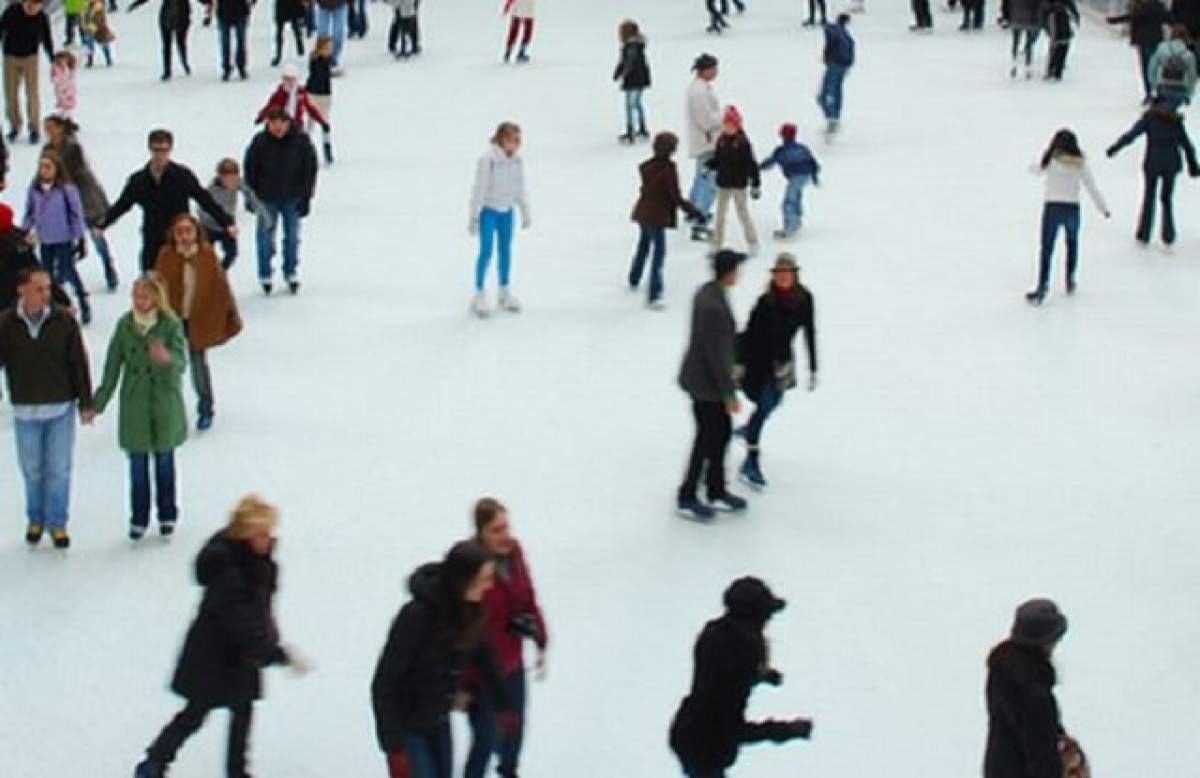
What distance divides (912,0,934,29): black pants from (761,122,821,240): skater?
11.3 m

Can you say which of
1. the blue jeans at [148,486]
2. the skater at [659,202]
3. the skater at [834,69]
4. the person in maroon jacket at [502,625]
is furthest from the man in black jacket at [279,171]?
the person in maroon jacket at [502,625]

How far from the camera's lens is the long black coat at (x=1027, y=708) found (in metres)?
6.55

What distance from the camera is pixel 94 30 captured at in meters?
25.5

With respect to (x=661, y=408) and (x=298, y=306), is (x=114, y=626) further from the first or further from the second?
(x=298, y=306)

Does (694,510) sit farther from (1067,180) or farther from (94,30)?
(94,30)

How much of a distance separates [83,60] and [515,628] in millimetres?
20250

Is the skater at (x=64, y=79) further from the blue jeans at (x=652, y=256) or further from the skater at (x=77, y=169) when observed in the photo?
the blue jeans at (x=652, y=256)

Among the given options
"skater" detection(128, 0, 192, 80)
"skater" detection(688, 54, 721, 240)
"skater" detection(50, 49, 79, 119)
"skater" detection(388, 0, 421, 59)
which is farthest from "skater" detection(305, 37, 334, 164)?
"skater" detection(388, 0, 421, 59)

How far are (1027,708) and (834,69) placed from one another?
15109 millimetres

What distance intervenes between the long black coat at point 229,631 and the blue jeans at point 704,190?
10.5 m

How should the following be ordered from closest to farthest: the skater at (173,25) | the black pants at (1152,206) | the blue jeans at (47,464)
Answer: the blue jeans at (47,464), the black pants at (1152,206), the skater at (173,25)

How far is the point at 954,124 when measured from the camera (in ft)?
73.0

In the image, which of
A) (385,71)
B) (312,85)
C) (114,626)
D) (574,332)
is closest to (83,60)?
(385,71)

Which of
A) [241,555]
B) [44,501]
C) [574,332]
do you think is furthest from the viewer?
[574,332]
